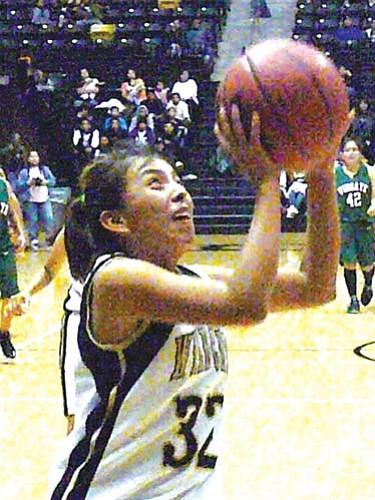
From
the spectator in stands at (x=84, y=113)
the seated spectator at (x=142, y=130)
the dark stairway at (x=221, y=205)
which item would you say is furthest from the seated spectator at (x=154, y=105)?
the dark stairway at (x=221, y=205)

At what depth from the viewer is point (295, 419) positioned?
550 cm

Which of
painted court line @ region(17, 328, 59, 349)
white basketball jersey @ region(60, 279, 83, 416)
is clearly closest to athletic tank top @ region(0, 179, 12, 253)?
painted court line @ region(17, 328, 59, 349)

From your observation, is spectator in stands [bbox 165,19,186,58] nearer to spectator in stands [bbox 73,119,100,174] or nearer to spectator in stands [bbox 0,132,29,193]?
spectator in stands [bbox 73,119,100,174]

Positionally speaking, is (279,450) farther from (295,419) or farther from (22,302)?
(22,302)

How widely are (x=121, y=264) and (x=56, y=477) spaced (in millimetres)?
498

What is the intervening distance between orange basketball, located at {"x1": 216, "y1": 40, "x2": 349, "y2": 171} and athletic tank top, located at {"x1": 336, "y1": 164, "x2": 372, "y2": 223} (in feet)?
22.9

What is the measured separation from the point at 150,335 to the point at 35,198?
40.8ft

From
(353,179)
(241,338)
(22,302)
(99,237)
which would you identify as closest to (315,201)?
(99,237)

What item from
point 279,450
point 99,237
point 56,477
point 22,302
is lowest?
point 279,450

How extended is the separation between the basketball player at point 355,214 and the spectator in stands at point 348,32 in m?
9.35

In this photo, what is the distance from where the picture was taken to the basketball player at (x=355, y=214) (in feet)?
29.9

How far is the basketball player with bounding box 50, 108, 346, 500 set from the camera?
1995 millimetres

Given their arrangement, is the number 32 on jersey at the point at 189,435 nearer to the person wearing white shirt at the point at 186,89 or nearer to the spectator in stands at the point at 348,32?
the person wearing white shirt at the point at 186,89

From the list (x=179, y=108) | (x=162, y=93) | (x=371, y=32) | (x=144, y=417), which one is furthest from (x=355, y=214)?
(x=371, y=32)
